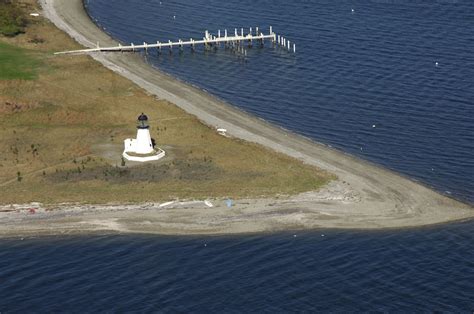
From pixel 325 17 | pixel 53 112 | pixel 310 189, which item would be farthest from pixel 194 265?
pixel 325 17

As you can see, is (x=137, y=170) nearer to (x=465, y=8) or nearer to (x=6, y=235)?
(x=6, y=235)

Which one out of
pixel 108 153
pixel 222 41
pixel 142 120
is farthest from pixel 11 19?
pixel 142 120

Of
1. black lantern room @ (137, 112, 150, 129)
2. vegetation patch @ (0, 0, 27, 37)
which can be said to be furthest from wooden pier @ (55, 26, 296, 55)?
black lantern room @ (137, 112, 150, 129)

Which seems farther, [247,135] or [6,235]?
[247,135]

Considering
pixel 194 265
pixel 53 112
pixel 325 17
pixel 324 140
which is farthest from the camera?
pixel 325 17

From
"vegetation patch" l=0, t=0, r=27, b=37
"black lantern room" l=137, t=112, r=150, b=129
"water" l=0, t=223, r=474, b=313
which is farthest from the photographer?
"vegetation patch" l=0, t=0, r=27, b=37

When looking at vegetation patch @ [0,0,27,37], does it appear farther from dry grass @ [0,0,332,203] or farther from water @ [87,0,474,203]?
dry grass @ [0,0,332,203]

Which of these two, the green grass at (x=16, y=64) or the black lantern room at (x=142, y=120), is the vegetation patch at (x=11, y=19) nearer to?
the green grass at (x=16, y=64)
